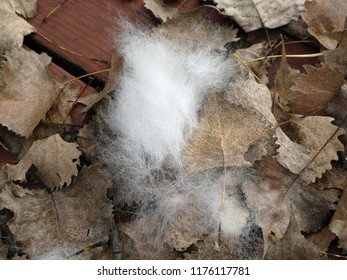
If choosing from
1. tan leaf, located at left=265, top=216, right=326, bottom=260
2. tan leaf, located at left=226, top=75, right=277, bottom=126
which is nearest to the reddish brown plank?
tan leaf, located at left=226, top=75, right=277, bottom=126

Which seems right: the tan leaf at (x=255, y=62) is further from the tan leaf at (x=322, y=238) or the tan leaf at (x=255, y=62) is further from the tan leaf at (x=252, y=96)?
the tan leaf at (x=322, y=238)

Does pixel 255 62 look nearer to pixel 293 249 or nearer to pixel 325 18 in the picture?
pixel 325 18

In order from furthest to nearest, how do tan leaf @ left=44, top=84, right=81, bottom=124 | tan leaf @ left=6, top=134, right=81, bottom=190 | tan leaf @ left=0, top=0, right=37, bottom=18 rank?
tan leaf @ left=0, top=0, right=37, bottom=18
tan leaf @ left=44, top=84, right=81, bottom=124
tan leaf @ left=6, top=134, right=81, bottom=190

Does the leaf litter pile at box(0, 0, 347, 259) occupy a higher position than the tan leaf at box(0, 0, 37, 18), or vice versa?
the tan leaf at box(0, 0, 37, 18)

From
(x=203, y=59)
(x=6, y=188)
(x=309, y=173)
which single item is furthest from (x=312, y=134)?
(x=6, y=188)

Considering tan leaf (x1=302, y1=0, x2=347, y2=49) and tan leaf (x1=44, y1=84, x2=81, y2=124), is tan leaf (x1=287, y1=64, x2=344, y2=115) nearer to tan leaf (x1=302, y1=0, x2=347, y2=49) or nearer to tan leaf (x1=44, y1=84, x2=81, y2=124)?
tan leaf (x1=302, y1=0, x2=347, y2=49)

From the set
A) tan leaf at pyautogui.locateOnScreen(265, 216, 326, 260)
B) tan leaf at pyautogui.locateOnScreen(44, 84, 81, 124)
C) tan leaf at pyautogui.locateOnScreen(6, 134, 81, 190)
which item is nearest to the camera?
tan leaf at pyautogui.locateOnScreen(265, 216, 326, 260)
